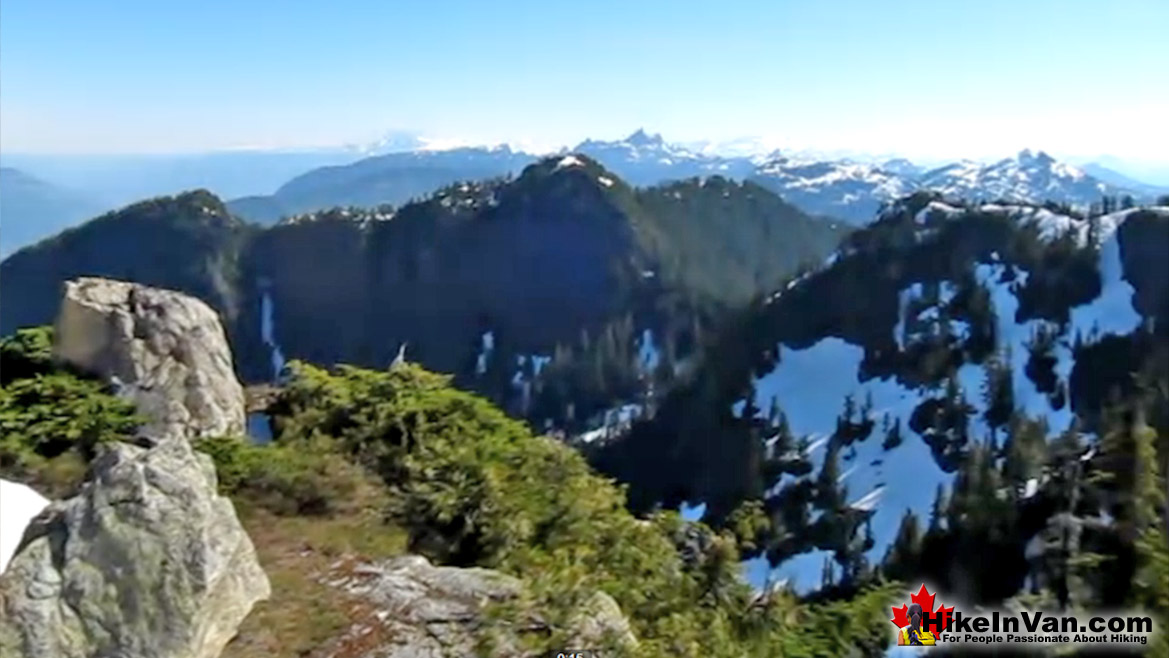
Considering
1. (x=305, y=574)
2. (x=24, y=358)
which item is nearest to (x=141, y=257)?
(x=24, y=358)

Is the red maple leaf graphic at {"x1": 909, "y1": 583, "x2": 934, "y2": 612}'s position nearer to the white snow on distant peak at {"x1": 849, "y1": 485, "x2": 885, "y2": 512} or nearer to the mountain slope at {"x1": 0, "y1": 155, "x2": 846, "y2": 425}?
the white snow on distant peak at {"x1": 849, "y1": 485, "x2": 885, "y2": 512}

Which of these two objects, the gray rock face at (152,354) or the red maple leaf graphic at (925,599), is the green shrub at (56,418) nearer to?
the gray rock face at (152,354)

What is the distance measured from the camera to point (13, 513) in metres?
8.12

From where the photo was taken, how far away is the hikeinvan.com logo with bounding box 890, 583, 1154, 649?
4.81 m

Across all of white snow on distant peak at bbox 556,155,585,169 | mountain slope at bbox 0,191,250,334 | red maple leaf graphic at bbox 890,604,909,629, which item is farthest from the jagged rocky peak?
white snow on distant peak at bbox 556,155,585,169

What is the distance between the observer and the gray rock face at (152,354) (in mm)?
14789

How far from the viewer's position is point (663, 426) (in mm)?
100125

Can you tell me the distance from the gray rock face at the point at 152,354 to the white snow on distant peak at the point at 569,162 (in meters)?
142

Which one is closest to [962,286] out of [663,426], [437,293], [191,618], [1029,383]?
[1029,383]

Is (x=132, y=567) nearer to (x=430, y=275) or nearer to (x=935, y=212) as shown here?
(x=935, y=212)

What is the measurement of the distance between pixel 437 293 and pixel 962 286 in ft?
265

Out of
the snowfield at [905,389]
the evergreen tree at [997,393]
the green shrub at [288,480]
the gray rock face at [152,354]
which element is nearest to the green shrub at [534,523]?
the green shrub at [288,480]

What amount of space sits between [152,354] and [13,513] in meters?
7.76

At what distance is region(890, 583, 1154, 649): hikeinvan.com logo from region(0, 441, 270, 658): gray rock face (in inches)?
191
